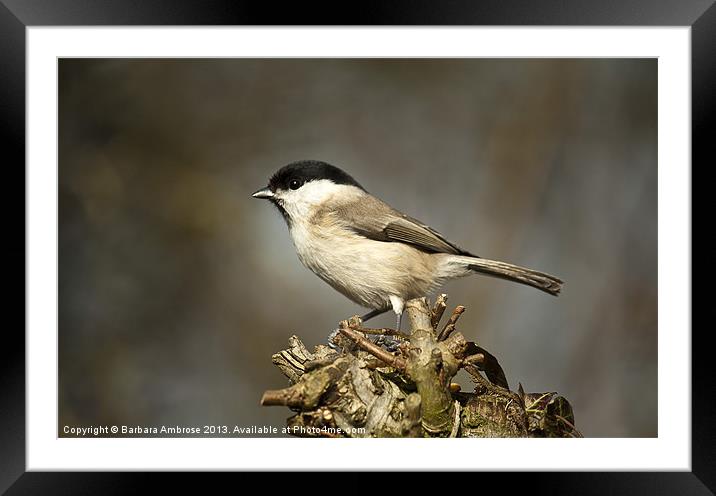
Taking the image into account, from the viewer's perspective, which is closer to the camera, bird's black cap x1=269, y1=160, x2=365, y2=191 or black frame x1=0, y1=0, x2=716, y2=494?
black frame x1=0, y1=0, x2=716, y2=494

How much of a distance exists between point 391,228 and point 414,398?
4.04ft

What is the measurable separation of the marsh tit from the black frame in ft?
2.73

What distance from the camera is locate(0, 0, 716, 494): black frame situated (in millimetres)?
1716

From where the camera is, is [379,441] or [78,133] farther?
[78,133]

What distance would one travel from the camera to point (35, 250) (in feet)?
5.90

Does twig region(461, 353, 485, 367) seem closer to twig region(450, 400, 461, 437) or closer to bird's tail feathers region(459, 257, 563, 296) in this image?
twig region(450, 400, 461, 437)

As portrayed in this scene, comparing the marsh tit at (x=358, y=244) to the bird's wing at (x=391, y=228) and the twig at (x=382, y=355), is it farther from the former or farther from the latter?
A: the twig at (x=382, y=355)

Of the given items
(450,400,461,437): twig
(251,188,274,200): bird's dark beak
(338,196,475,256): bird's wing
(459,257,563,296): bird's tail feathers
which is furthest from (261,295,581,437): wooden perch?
(251,188,274,200): bird's dark beak
